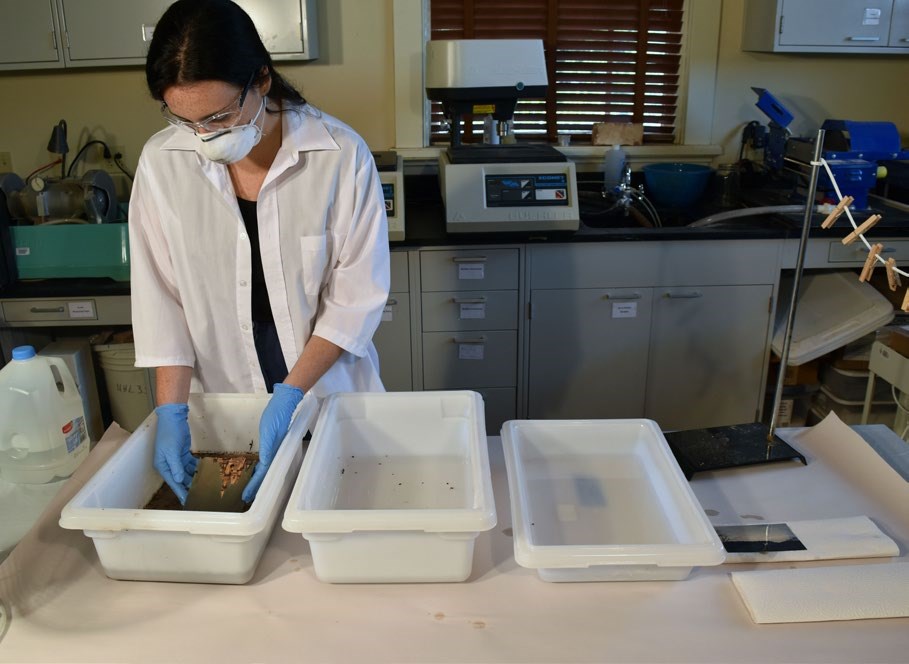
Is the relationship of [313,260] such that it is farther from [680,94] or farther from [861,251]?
[680,94]

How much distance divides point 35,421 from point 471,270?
151 cm

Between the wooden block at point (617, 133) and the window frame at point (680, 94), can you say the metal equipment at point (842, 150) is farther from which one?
the wooden block at point (617, 133)

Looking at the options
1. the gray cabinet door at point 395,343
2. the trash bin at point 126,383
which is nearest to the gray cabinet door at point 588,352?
the gray cabinet door at point 395,343

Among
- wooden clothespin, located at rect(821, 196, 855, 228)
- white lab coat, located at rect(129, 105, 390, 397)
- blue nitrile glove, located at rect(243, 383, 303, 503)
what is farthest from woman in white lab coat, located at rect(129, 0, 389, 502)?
wooden clothespin, located at rect(821, 196, 855, 228)

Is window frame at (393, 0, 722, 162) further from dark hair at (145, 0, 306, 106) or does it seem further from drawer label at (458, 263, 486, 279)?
dark hair at (145, 0, 306, 106)

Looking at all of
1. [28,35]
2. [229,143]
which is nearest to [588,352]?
[229,143]

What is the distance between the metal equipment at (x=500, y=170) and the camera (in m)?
2.42

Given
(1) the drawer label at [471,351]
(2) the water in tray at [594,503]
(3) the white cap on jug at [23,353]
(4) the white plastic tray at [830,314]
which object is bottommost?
(1) the drawer label at [471,351]

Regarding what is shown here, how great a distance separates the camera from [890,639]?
0.93 metres

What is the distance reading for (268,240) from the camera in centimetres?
143

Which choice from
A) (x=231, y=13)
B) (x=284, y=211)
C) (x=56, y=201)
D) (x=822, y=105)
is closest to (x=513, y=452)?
(x=284, y=211)

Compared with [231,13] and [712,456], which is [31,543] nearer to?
[231,13]

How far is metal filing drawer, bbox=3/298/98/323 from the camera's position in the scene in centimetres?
244

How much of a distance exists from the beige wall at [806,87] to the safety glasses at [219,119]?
2336 millimetres
